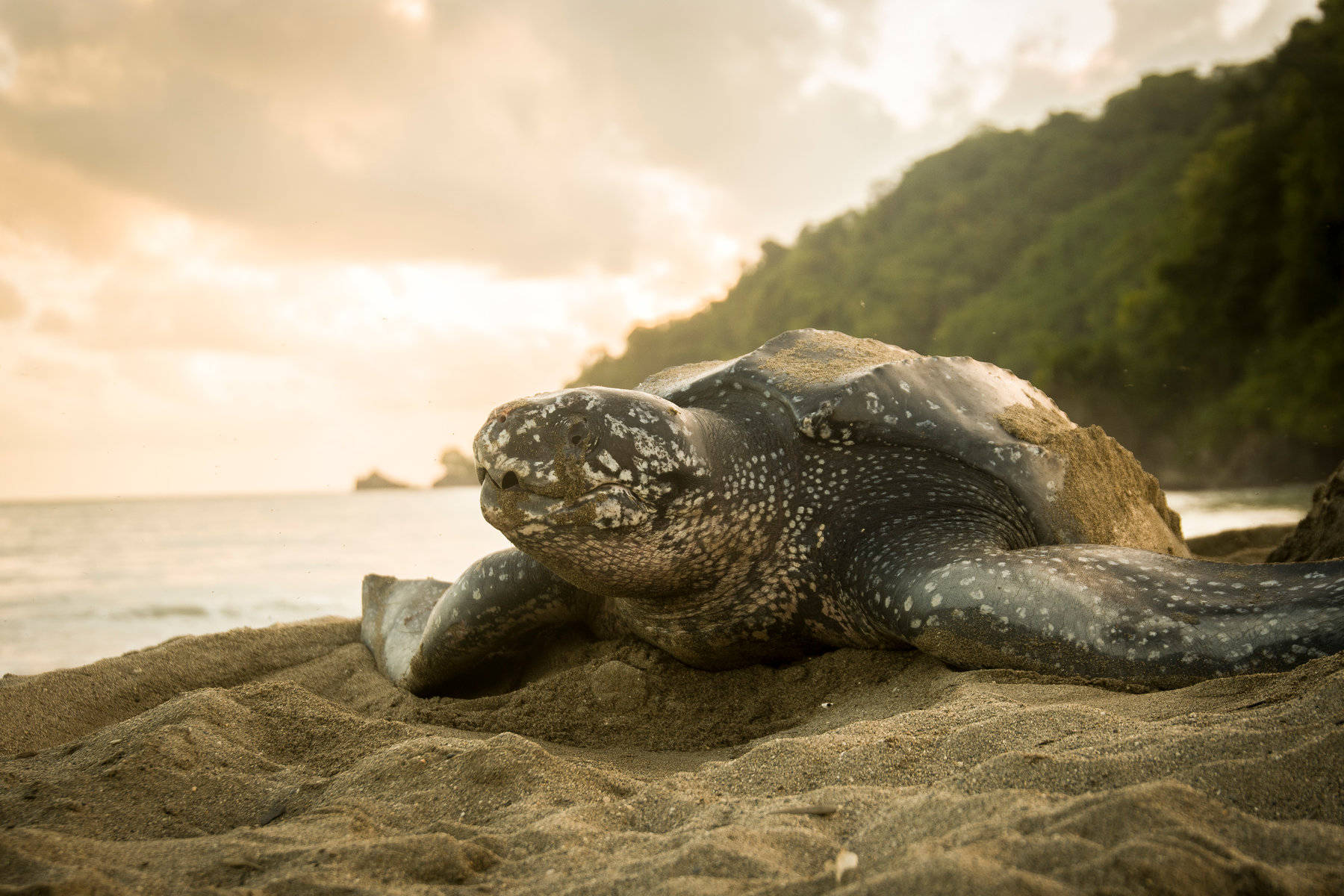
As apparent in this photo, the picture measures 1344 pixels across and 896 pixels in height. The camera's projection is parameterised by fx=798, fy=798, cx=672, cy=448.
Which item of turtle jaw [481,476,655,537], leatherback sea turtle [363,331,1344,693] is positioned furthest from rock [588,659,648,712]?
turtle jaw [481,476,655,537]

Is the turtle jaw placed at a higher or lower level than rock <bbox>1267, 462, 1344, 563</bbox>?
Answer: higher

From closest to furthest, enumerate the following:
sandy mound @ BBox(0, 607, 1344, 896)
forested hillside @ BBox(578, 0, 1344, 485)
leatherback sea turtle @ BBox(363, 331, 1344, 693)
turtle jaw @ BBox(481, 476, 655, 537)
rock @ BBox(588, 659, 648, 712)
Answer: sandy mound @ BBox(0, 607, 1344, 896)
leatherback sea turtle @ BBox(363, 331, 1344, 693)
turtle jaw @ BBox(481, 476, 655, 537)
rock @ BBox(588, 659, 648, 712)
forested hillside @ BBox(578, 0, 1344, 485)

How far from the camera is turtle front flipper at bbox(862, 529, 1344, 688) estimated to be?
1770 millimetres

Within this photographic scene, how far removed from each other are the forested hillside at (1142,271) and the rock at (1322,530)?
17389 mm

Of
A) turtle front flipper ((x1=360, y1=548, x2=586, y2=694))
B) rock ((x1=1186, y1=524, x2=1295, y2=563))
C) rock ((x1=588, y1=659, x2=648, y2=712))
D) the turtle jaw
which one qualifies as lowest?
rock ((x1=1186, y1=524, x2=1295, y2=563))

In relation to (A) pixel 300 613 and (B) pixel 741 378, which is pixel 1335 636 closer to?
(B) pixel 741 378

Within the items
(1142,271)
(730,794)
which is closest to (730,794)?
(730,794)

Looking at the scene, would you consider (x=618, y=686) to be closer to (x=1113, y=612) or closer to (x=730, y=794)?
(x=730, y=794)

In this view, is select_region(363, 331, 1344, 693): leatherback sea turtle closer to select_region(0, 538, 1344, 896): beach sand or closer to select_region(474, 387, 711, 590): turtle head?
select_region(474, 387, 711, 590): turtle head

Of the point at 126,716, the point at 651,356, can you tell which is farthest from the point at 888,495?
the point at 651,356

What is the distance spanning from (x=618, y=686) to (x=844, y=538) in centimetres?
85

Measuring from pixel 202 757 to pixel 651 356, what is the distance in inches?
1722

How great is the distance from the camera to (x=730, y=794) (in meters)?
1.43

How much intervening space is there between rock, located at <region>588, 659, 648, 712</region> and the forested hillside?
19.8m
